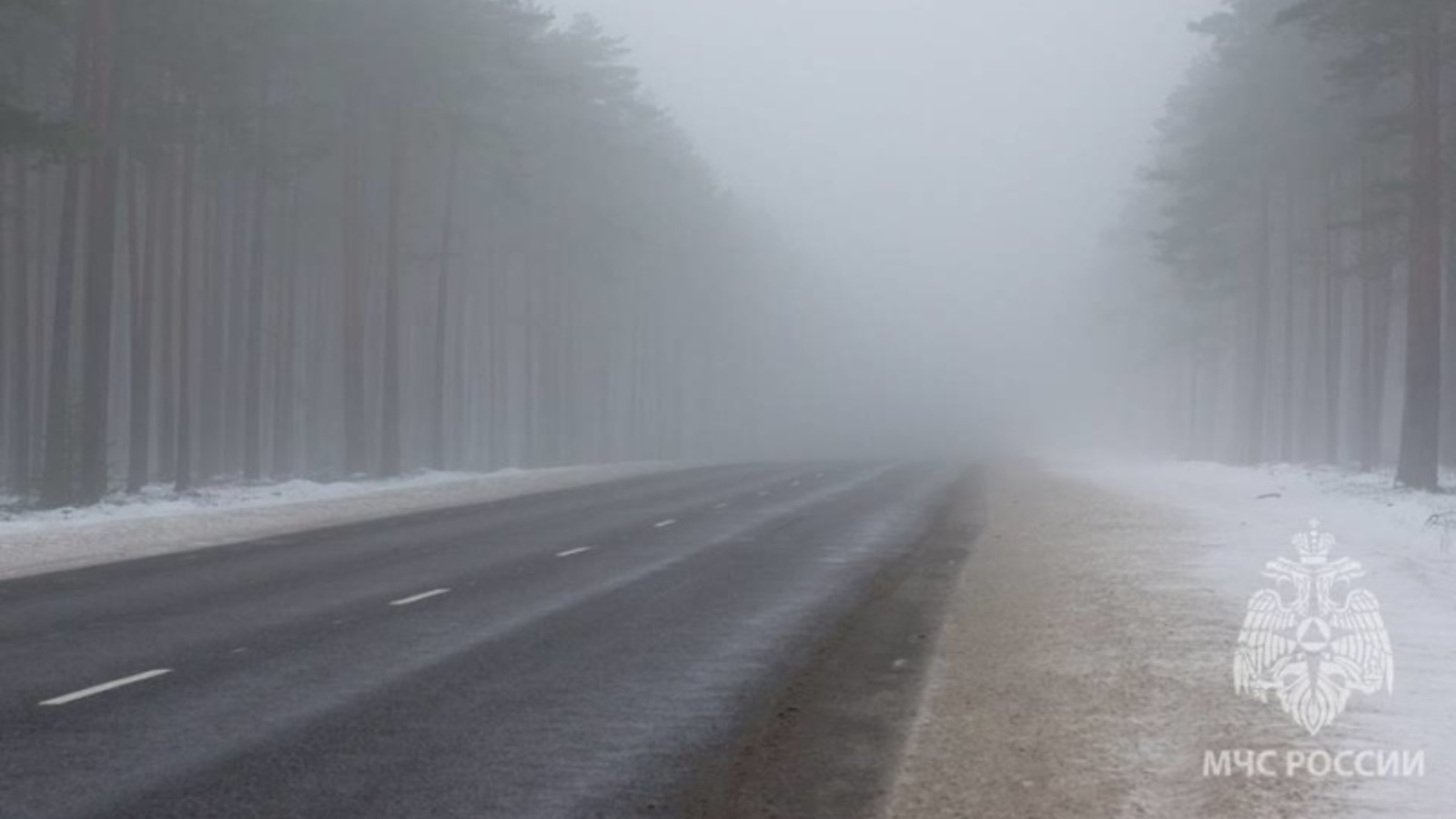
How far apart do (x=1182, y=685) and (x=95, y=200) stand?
2623 cm

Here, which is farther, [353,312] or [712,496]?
[353,312]

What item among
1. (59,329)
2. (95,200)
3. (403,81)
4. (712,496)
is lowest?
(712,496)

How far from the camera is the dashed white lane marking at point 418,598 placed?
56.0 ft

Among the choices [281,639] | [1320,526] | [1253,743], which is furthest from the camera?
[1320,526]

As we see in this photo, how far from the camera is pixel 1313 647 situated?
13484 millimetres

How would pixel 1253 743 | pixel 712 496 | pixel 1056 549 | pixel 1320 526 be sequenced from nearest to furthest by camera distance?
pixel 1253 743 → pixel 1056 549 → pixel 1320 526 → pixel 712 496

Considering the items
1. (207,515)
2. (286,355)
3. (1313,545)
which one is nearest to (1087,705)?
(1313,545)

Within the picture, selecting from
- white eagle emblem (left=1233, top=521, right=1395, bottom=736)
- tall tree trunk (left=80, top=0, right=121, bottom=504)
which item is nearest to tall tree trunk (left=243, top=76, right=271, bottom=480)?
tall tree trunk (left=80, top=0, right=121, bottom=504)

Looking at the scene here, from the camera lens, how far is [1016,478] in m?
52.1

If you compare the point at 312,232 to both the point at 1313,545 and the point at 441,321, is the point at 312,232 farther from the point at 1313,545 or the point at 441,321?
the point at 1313,545

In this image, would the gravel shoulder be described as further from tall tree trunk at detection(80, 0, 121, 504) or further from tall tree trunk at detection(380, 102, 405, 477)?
tall tree trunk at detection(380, 102, 405, 477)

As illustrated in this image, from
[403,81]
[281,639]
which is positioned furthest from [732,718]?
[403,81]

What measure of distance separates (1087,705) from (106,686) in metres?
6.62

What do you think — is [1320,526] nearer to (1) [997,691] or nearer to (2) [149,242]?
(1) [997,691]
